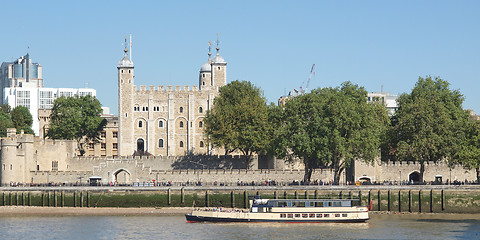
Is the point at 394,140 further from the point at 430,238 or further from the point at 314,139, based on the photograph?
the point at 430,238

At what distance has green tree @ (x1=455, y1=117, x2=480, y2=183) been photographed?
89125 millimetres

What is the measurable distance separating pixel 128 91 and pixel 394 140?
41.8 metres

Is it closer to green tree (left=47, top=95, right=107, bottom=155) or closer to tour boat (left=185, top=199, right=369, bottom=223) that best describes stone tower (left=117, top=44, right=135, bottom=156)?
green tree (left=47, top=95, right=107, bottom=155)

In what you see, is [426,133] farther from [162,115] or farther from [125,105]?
[125,105]

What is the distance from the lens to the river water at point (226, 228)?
65.6 meters

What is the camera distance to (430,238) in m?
63.9

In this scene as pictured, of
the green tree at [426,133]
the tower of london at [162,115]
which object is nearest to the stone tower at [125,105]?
the tower of london at [162,115]

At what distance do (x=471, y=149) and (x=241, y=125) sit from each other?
27270 mm

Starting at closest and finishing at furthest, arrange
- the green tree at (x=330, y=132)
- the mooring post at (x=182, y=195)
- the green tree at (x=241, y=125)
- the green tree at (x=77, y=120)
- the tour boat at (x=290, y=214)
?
the tour boat at (x=290, y=214) < the mooring post at (x=182, y=195) < the green tree at (x=330, y=132) < the green tree at (x=241, y=125) < the green tree at (x=77, y=120)

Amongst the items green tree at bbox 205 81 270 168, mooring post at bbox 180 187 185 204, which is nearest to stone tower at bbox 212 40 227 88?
green tree at bbox 205 81 270 168

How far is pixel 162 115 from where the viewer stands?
12381 centimetres

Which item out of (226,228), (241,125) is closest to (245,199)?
(226,228)

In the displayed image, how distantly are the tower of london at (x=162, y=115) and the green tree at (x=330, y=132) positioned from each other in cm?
2982

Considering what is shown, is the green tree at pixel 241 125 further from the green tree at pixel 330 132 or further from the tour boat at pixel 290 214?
the tour boat at pixel 290 214
